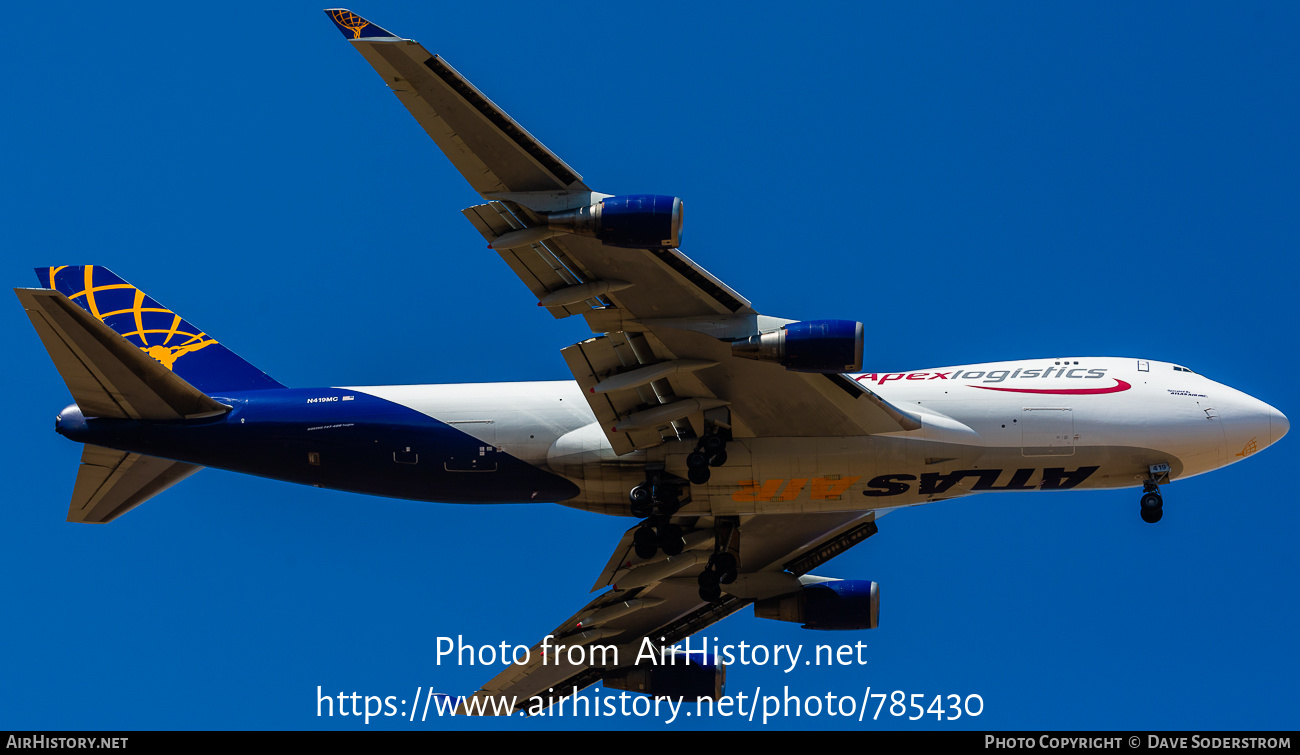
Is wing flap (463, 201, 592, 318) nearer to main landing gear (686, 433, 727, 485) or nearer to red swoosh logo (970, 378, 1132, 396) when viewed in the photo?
main landing gear (686, 433, 727, 485)

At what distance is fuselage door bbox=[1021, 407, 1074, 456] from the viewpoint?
29375mm

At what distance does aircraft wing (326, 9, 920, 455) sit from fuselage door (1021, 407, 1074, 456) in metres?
2.66

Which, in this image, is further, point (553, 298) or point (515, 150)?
point (553, 298)

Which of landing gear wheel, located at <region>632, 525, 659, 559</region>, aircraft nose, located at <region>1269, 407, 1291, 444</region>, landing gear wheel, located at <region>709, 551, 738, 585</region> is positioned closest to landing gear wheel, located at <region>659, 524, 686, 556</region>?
landing gear wheel, located at <region>632, 525, 659, 559</region>

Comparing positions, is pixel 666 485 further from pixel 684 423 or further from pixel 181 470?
pixel 181 470

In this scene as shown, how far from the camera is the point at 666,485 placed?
29594 millimetres

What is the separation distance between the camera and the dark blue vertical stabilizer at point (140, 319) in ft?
109

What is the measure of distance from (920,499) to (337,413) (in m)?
13.8

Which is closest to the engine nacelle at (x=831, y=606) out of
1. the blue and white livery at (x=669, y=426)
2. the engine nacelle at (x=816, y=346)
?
the blue and white livery at (x=669, y=426)

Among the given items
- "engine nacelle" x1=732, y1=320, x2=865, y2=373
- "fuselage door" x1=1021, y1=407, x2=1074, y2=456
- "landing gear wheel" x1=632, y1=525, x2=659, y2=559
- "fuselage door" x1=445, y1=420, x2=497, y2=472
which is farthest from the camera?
"fuselage door" x1=445, y1=420, x2=497, y2=472

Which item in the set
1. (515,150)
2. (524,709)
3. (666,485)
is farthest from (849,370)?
(524,709)

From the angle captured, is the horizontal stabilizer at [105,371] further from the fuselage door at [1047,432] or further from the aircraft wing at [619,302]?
the fuselage door at [1047,432]

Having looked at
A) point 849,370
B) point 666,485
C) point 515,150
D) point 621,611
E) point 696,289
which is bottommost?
point 621,611

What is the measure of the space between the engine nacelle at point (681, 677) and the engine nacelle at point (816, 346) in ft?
40.3
